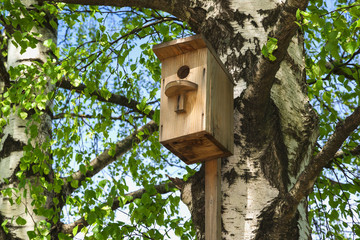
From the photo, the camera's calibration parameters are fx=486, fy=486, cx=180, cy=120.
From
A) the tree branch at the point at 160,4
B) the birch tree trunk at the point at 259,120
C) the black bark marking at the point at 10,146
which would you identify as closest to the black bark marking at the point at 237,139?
the birch tree trunk at the point at 259,120

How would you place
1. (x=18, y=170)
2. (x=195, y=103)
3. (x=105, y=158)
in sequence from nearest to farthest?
(x=195, y=103), (x=18, y=170), (x=105, y=158)

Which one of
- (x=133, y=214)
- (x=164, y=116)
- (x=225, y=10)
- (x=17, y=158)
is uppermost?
(x=225, y=10)

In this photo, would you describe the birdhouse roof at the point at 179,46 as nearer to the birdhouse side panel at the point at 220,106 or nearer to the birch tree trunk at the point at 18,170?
the birdhouse side panel at the point at 220,106

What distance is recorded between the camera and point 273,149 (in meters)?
2.49

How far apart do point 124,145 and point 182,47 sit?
2.96m

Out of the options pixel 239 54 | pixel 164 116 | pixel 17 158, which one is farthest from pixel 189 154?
pixel 17 158

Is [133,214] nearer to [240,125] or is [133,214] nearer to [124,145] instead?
[240,125]

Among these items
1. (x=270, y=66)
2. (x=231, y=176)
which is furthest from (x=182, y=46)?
(x=231, y=176)

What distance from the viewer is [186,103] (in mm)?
2369

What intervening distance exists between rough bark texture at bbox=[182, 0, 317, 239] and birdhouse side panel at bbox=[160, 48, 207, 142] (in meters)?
0.28

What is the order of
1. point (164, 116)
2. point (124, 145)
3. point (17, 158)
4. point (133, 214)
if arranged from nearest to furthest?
point (164, 116), point (133, 214), point (17, 158), point (124, 145)

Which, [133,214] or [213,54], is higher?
[213,54]

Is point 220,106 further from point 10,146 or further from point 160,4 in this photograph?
point 10,146

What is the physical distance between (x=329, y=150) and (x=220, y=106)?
588 millimetres
